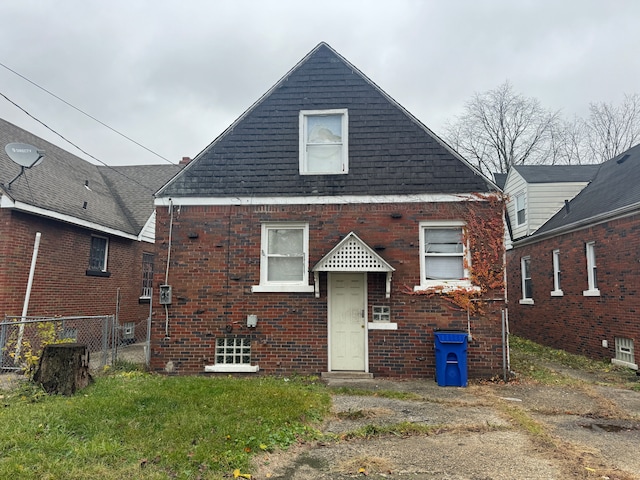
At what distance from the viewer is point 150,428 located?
17.3ft

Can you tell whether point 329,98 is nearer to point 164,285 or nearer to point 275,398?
point 164,285

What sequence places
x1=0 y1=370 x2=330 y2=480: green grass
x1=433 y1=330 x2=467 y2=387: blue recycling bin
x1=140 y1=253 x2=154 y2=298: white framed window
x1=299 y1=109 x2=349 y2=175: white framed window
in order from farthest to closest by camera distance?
x1=140 y1=253 x2=154 y2=298: white framed window
x1=299 y1=109 x2=349 y2=175: white framed window
x1=433 y1=330 x2=467 y2=387: blue recycling bin
x1=0 y1=370 x2=330 y2=480: green grass

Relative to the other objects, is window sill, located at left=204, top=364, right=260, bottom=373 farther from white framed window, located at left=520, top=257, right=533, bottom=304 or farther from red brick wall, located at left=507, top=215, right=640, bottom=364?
white framed window, located at left=520, top=257, right=533, bottom=304

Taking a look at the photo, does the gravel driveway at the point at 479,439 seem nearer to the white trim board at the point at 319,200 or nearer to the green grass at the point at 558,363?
the green grass at the point at 558,363

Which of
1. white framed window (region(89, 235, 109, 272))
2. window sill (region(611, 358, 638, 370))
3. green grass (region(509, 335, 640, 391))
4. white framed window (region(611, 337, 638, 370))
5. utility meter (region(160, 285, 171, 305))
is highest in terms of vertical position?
white framed window (region(89, 235, 109, 272))

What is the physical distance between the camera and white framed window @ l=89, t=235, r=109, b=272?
42.1 ft

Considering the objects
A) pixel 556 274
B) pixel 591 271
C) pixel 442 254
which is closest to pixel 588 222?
pixel 591 271

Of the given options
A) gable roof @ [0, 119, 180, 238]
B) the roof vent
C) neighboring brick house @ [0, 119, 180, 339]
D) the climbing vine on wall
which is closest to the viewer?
the climbing vine on wall

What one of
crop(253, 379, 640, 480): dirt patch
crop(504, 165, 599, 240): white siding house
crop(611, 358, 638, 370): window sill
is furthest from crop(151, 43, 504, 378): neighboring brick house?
crop(504, 165, 599, 240): white siding house

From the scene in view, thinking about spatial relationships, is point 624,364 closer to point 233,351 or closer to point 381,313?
point 381,313

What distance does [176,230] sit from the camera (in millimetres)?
9477

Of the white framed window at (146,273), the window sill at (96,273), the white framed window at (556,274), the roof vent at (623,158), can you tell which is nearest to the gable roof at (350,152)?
the window sill at (96,273)

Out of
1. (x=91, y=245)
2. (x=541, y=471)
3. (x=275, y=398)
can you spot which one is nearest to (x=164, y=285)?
→ (x=275, y=398)

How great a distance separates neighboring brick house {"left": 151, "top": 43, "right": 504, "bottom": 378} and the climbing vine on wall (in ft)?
0.13
